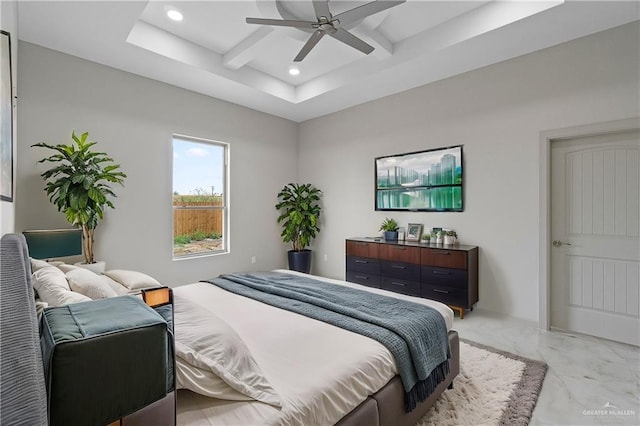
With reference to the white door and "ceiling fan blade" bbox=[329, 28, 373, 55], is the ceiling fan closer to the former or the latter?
"ceiling fan blade" bbox=[329, 28, 373, 55]

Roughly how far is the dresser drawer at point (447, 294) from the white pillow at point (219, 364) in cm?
302

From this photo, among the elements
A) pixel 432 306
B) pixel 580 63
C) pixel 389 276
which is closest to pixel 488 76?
pixel 580 63

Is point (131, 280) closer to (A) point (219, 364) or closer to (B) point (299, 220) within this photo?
(A) point (219, 364)

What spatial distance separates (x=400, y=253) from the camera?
13.8ft

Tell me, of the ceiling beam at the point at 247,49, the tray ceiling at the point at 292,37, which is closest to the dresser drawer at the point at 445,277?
the tray ceiling at the point at 292,37

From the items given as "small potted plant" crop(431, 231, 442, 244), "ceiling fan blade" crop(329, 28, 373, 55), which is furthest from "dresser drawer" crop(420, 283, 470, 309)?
"ceiling fan blade" crop(329, 28, 373, 55)

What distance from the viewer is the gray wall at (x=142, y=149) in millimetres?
3354

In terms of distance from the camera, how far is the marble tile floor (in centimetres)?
205

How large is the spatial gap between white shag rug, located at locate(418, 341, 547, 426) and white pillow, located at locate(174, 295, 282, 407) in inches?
47.9

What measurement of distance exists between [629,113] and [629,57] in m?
0.54

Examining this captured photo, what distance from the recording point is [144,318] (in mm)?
805

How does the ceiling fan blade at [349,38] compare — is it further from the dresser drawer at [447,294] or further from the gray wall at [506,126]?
the dresser drawer at [447,294]

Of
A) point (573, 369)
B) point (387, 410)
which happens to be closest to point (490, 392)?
point (573, 369)

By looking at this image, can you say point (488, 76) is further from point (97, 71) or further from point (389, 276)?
point (97, 71)
